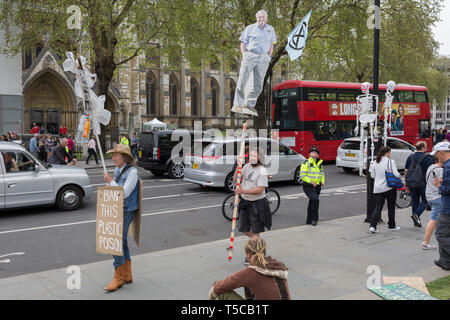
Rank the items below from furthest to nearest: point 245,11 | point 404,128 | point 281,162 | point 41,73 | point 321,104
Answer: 1. point 41,73
2. point 404,128
3. point 245,11
4. point 321,104
5. point 281,162

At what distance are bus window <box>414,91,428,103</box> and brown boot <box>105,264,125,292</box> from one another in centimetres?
2473

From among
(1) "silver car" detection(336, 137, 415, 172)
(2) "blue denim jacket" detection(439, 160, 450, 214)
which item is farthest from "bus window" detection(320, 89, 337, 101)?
(2) "blue denim jacket" detection(439, 160, 450, 214)

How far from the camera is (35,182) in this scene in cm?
1012

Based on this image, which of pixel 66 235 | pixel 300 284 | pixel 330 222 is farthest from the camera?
pixel 330 222

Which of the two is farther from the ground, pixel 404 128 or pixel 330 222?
pixel 404 128

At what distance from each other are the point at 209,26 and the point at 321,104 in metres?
7.61

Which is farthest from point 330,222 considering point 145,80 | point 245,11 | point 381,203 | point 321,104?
point 145,80

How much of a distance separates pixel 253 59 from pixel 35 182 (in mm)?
6140

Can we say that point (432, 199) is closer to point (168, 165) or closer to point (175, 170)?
point (175, 170)

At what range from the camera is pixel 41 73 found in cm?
3494

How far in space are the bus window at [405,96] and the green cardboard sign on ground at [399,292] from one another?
22.1m

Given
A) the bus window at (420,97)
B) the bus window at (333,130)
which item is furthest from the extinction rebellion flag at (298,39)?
the bus window at (420,97)

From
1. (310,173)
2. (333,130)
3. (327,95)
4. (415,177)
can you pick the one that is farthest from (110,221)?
(333,130)
